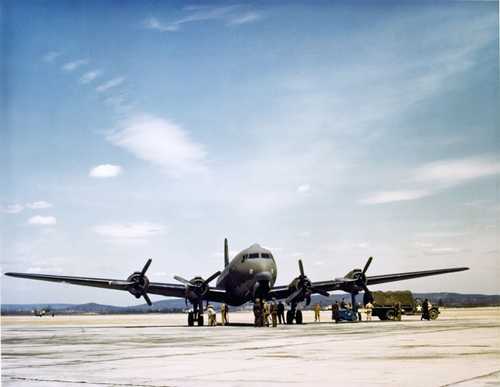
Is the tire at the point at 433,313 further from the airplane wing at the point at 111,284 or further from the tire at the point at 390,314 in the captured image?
the airplane wing at the point at 111,284

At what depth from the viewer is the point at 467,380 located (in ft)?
29.7

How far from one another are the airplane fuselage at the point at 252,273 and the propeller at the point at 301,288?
9.54ft

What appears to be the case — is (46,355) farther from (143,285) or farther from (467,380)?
(143,285)

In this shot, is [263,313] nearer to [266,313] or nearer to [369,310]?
[266,313]

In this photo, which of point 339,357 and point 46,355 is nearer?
point 339,357

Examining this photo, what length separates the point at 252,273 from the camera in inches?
1531

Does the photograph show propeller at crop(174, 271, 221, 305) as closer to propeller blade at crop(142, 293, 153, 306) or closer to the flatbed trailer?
propeller blade at crop(142, 293, 153, 306)

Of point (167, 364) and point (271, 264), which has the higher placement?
point (271, 264)

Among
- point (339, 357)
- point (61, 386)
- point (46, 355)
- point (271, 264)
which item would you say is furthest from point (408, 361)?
point (271, 264)

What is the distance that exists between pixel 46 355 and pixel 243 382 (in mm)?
8214

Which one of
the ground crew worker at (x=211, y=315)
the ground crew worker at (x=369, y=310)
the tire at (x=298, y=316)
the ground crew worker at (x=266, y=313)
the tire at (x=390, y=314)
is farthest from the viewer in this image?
the tire at (x=390, y=314)

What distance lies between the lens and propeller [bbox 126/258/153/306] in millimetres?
41375

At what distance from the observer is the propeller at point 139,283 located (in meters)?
41.4

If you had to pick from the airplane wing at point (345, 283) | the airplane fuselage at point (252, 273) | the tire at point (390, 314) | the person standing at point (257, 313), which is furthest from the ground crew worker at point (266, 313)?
the tire at point (390, 314)
